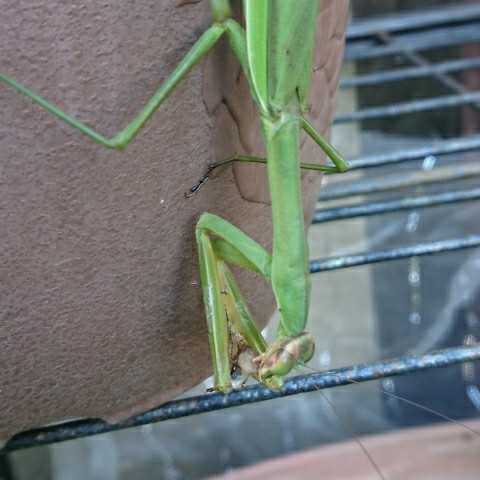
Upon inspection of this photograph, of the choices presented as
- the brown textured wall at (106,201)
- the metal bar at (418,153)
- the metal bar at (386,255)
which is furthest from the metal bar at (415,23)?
the brown textured wall at (106,201)

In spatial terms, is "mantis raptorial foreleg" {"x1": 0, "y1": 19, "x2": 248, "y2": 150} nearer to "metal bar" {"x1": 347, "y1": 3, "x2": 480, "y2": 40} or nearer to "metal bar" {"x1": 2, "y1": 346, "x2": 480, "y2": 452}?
"metal bar" {"x1": 2, "y1": 346, "x2": 480, "y2": 452}

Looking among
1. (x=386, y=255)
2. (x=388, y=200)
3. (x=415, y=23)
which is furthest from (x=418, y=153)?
(x=415, y=23)

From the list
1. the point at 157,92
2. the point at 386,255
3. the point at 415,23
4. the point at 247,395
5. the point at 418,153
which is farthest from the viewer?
the point at 415,23

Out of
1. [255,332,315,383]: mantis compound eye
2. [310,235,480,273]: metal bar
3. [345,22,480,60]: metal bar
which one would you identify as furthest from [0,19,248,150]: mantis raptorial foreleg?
[345,22,480,60]: metal bar

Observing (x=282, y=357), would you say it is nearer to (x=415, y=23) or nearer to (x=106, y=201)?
(x=106, y=201)

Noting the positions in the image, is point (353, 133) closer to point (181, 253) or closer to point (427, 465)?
point (427, 465)

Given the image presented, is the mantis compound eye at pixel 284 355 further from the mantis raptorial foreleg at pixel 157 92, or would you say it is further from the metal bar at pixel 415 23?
the metal bar at pixel 415 23
